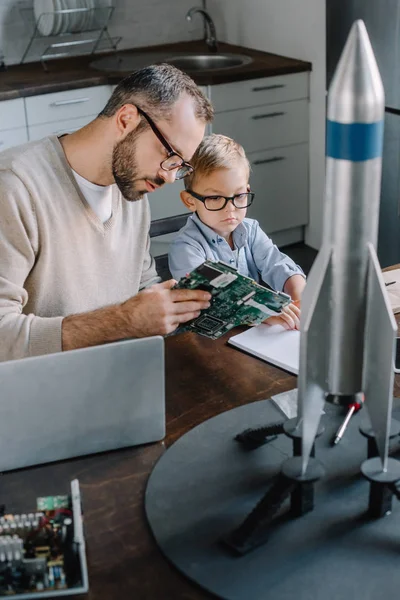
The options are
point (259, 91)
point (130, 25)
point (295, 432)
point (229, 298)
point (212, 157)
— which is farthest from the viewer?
point (130, 25)

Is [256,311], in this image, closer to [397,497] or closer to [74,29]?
[397,497]

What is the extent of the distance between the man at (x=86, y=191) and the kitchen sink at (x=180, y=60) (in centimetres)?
232

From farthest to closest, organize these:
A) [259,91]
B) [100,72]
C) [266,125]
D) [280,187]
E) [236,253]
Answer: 1. [280,187]
2. [266,125]
3. [259,91]
4. [100,72]
5. [236,253]

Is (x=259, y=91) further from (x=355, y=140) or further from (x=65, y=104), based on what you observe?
(x=355, y=140)

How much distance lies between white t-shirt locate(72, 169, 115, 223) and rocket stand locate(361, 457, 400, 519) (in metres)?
1.00

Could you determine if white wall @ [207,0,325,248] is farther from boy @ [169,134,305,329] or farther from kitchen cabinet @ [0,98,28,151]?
boy @ [169,134,305,329]

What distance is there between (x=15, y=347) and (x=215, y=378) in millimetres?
400

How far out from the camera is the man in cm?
182

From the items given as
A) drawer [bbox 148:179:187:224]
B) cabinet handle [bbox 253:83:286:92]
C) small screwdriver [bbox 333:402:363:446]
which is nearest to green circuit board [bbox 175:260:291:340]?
small screwdriver [bbox 333:402:363:446]

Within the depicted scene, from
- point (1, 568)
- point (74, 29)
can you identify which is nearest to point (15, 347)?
point (1, 568)

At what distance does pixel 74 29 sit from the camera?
4.18 metres

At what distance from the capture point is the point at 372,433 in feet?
4.21

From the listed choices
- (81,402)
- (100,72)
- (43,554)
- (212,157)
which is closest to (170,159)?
(212,157)

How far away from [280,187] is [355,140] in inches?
130
